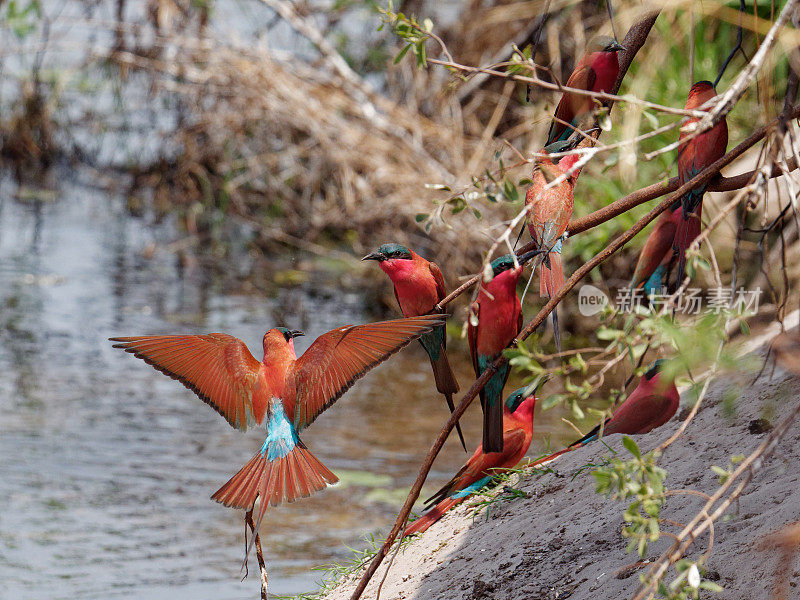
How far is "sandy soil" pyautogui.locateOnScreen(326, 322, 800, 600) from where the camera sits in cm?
247

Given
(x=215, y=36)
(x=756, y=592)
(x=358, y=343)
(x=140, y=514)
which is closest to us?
(x=756, y=592)

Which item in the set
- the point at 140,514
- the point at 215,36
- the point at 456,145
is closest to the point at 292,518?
the point at 140,514

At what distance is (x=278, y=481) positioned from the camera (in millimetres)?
2604

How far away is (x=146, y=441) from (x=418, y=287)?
11.6ft

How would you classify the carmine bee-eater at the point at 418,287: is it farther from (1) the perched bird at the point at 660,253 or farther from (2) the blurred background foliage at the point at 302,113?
(2) the blurred background foliage at the point at 302,113

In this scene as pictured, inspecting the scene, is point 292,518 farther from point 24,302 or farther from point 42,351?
point 24,302

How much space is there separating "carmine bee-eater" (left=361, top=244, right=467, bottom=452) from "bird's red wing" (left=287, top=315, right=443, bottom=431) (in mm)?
151

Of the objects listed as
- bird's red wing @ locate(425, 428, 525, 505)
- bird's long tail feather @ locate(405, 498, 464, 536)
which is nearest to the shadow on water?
bird's long tail feather @ locate(405, 498, 464, 536)

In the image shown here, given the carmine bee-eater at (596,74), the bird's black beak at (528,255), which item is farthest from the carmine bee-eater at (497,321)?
the carmine bee-eater at (596,74)

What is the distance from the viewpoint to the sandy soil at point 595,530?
8.11ft

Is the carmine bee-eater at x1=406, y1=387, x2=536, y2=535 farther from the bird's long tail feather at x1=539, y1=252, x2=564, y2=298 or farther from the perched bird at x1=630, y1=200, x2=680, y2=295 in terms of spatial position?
the bird's long tail feather at x1=539, y1=252, x2=564, y2=298

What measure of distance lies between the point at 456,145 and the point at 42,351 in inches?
135

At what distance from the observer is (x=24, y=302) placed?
7852mm

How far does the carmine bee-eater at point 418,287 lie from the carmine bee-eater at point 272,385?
0.67 feet
